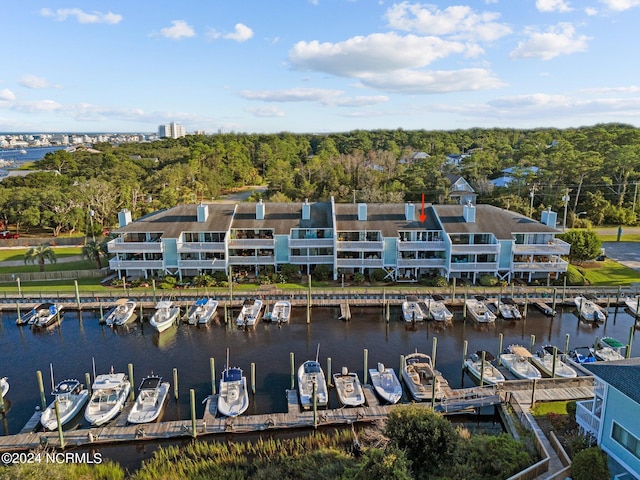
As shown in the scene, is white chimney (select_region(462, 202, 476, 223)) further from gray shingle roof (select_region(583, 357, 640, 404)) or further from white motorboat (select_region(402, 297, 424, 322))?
gray shingle roof (select_region(583, 357, 640, 404))

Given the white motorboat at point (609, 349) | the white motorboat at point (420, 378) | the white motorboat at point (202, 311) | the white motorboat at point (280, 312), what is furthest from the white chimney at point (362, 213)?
the white motorboat at point (609, 349)

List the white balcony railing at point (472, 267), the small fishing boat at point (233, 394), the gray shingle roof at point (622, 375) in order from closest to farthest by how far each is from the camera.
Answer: the gray shingle roof at point (622, 375)
the small fishing boat at point (233, 394)
the white balcony railing at point (472, 267)

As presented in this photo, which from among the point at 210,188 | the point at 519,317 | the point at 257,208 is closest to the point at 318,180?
the point at 210,188

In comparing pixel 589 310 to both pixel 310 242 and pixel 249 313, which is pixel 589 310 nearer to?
pixel 310 242

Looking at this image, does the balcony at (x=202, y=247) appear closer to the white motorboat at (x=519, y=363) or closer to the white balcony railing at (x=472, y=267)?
the white balcony railing at (x=472, y=267)

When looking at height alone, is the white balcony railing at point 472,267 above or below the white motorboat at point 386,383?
above

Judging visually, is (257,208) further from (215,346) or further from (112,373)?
(112,373)

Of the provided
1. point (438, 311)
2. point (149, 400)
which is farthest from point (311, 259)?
point (149, 400)
